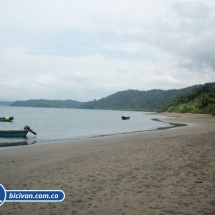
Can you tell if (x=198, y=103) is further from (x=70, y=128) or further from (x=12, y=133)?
(x=12, y=133)

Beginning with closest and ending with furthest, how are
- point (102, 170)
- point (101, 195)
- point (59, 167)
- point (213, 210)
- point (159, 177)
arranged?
point (213, 210), point (101, 195), point (159, 177), point (102, 170), point (59, 167)

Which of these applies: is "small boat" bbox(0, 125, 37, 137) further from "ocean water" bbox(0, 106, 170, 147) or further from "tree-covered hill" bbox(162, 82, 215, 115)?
"tree-covered hill" bbox(162, 82, 215, 115)

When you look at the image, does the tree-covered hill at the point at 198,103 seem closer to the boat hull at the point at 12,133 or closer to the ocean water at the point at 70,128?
the ocean water at the point at 70,128

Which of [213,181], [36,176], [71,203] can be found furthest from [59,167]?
[213,181]

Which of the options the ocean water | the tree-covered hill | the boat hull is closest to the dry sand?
the ocean water

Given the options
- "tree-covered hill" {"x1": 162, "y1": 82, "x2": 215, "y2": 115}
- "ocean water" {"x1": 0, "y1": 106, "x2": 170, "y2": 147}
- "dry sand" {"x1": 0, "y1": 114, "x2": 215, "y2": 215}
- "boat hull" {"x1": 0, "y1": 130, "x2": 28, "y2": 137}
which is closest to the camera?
"dry sand" {"x1": 0, "y1": 114, "x2": 215, "y2": 215}

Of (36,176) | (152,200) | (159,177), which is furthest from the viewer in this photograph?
(36,176)

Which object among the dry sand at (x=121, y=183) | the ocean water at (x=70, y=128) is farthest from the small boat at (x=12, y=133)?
the dry sand at (x=121, y=183)

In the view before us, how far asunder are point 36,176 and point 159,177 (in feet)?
15.8

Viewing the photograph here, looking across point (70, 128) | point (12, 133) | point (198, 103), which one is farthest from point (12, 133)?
point (198, 103)

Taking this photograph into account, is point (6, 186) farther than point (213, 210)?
Yes

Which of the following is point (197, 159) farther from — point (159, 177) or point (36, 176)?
point (36, 176)

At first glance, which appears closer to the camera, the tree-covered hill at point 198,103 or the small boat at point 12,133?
the small boat at point 12,133

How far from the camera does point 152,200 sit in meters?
6.18
